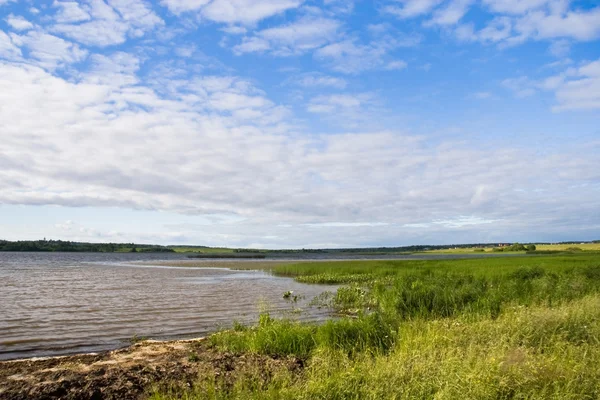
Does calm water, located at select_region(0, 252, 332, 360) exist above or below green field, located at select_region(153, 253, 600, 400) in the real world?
below

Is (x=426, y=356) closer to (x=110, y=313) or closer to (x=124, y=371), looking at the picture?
(x=124, y=371)

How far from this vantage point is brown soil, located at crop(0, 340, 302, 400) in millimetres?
8898

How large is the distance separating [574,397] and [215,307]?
20418 millimetres

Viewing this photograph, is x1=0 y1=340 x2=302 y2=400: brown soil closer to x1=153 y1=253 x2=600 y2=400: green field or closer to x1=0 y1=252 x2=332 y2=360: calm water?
x1=153 y1=253 x2=600 y2=400: green field

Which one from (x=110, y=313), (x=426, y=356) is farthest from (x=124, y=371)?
(x=110, y=313)

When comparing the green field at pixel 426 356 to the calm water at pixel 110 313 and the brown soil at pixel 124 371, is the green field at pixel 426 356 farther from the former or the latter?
the calm water at pixel 110 313

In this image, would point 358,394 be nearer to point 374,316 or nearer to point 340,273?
point 374,316

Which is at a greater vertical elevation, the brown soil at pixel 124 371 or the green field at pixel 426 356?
the green field at pixel 426 356

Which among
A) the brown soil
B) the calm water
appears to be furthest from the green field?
the calm water

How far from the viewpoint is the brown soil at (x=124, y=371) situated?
8.90 meters

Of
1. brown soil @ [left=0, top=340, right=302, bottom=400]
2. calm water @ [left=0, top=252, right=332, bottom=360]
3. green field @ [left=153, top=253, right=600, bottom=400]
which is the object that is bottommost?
calm water @ [left=0, top=252, right=332, bottom=360]

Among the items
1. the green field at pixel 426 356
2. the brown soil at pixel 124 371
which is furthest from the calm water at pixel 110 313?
the green field at pixel 426 356

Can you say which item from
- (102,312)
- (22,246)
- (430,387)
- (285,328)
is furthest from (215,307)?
(22,246)

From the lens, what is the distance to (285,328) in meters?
13.6
